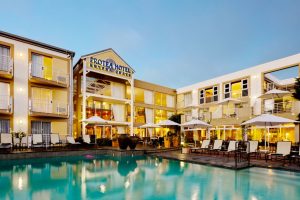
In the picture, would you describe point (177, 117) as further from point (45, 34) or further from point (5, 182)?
point (45, 34)

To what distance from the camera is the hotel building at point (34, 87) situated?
53.8 feet

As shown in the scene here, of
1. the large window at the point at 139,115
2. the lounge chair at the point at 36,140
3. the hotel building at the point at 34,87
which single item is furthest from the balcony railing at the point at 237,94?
the lounge chair at the point at 36,140

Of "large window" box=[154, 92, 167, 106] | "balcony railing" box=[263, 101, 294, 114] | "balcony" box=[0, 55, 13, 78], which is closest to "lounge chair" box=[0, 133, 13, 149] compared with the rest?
"balcony" box=[0, 55, 13, 78]

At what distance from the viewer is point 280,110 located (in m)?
19.5

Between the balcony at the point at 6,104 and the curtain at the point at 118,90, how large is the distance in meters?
9.89

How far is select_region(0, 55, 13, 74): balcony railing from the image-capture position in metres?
16.2

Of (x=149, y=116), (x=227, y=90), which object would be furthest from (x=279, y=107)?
(x=149, y=116)

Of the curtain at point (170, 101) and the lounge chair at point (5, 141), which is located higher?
the curtain at point (170, 101)

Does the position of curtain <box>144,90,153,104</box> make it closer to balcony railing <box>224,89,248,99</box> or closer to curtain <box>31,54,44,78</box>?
balcony railing <box>224,89,248,99</box>

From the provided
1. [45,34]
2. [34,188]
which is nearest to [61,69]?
[34,188]

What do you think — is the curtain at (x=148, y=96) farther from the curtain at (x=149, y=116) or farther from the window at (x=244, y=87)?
the window at (x=244, y=87)

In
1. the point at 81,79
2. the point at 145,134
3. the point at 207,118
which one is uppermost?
the point at 81,79

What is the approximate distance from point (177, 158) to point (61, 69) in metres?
12.1

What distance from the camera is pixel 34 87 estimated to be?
18.0 m
